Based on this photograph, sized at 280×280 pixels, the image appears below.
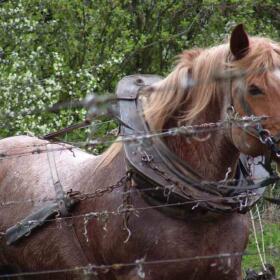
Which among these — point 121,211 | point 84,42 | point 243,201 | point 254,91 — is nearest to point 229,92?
point 254,91

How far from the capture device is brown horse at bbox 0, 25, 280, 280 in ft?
11.5

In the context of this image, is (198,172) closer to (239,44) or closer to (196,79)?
(196,79)

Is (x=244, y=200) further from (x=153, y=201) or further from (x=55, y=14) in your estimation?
(x=55, y=14)

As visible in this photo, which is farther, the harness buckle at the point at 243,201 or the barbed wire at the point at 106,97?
the harness buckle at the point at 243,201

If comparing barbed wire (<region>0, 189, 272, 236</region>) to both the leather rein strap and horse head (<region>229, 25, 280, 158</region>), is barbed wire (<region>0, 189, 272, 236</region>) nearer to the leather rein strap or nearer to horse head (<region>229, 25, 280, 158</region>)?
the leather rein strap

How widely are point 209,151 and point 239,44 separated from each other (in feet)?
1.69

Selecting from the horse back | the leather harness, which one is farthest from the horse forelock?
the horse back

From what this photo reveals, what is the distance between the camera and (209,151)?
3.75 meters

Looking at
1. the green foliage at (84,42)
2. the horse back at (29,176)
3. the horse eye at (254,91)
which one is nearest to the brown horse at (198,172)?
the horse eye at (254,91)

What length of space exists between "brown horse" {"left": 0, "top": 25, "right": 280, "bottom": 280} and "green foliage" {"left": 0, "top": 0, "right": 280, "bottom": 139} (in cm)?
329

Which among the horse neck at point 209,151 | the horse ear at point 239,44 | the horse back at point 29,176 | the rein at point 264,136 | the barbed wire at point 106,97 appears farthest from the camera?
the horse back at point 29,176

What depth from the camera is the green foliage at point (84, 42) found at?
24.9ft

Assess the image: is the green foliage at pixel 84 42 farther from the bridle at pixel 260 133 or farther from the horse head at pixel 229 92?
the bridle at pixel 260 133

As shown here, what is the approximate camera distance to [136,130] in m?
3.86
